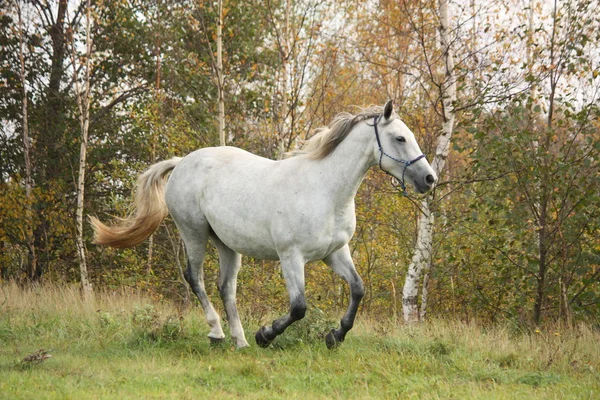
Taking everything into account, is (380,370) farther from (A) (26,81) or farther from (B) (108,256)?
(A) (26,81)

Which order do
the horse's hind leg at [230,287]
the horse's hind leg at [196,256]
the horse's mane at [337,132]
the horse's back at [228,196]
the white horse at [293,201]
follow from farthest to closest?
the horse's hind leg at [196,256] < the horse's hind leg at [230,287] < the horse's back at [228,196] < the horse's mane at [337,132] < the white horse at [293,201]

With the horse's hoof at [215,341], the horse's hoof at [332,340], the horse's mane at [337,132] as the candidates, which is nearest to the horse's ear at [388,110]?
the horse's mane at [337,132]

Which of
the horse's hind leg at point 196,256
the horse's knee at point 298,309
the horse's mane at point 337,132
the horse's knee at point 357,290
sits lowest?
the horse's knee at point 298,309

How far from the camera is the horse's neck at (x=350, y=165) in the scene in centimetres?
542

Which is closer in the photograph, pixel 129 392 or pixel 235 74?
pixel 129 392

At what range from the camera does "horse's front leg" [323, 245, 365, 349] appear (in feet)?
18.2

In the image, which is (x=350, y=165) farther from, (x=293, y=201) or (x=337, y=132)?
(x=293, y=201)

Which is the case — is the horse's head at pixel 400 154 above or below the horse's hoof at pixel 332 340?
above

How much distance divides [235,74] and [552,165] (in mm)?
A: 8280

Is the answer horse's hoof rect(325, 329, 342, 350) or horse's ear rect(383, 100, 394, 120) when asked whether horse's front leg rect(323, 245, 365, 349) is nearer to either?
horse's hoof rect(325, 329, 342, 350)

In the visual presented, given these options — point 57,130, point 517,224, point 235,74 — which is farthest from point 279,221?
point 57,130

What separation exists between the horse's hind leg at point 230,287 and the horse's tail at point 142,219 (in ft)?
2.54

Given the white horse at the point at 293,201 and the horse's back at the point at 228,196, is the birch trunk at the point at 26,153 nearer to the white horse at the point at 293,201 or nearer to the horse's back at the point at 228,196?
the horse's back at the point at 228,196

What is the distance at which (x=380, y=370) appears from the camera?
501 centimetres
